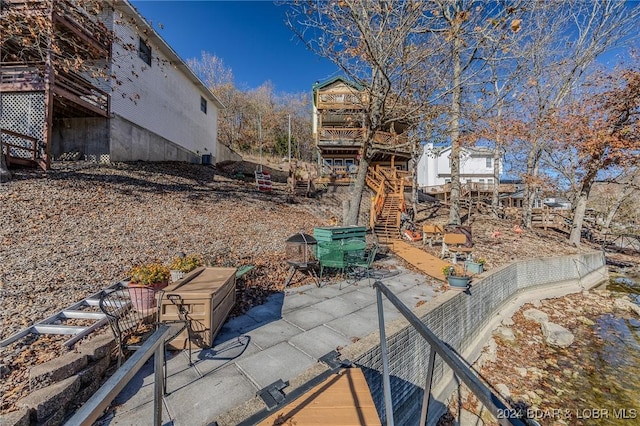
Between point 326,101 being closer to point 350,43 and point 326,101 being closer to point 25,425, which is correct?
point 350,43

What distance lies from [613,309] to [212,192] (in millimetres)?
15656

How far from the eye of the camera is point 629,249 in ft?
61.2

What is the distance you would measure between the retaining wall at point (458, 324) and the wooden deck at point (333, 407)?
604 mm

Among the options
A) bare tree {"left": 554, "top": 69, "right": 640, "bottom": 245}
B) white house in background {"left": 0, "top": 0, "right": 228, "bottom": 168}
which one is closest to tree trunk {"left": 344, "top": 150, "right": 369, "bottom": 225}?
white house in background {"left": 0, "top": 0, "right": 228, "bottom": 168}


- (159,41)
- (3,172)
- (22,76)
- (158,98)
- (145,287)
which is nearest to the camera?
(145,287)

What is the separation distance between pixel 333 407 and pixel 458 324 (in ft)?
13.6

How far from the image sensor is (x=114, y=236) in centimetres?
634

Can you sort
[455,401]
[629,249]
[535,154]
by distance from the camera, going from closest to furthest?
1. [455,401]
2. [535,154]
3. [629,249]

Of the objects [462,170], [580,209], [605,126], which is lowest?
[580,209]

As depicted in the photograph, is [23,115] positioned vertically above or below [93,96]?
below

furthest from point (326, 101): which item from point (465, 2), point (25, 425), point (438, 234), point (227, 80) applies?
point (25, 425)

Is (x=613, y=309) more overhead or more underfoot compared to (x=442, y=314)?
more underfoot

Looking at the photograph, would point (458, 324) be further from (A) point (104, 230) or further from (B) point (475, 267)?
(A) point (104, 230)

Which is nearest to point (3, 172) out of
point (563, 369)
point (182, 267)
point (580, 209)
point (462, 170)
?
point (182, 267)
